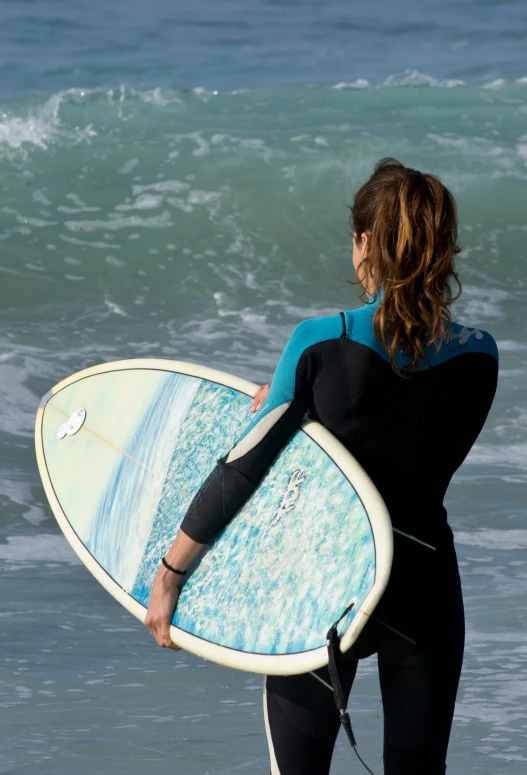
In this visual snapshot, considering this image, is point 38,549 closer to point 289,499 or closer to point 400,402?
point 289,499

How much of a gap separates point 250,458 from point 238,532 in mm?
161

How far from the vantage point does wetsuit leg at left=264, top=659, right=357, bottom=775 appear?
1.69 metres

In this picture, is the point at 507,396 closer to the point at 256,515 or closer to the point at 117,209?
the point at 256,515

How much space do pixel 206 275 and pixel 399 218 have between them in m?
8.05

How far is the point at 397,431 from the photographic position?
161 cm

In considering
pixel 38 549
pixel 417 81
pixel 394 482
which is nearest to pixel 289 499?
pixel 394 482

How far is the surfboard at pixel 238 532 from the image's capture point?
1659 millimetres

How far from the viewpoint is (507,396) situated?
625 cm

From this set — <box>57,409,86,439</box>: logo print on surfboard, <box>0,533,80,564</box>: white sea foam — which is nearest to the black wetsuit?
<box>57,409,86,439</box>: logo print on surfboard

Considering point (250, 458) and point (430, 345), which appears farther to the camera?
point (250, 458)

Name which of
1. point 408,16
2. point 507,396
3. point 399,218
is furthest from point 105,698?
point 408,16

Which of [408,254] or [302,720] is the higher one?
[408,254]

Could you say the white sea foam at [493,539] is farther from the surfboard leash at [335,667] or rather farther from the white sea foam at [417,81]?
the white sea foam at [417,81]

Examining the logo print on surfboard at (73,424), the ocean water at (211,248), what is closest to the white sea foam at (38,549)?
the ocean water at (211,248)
